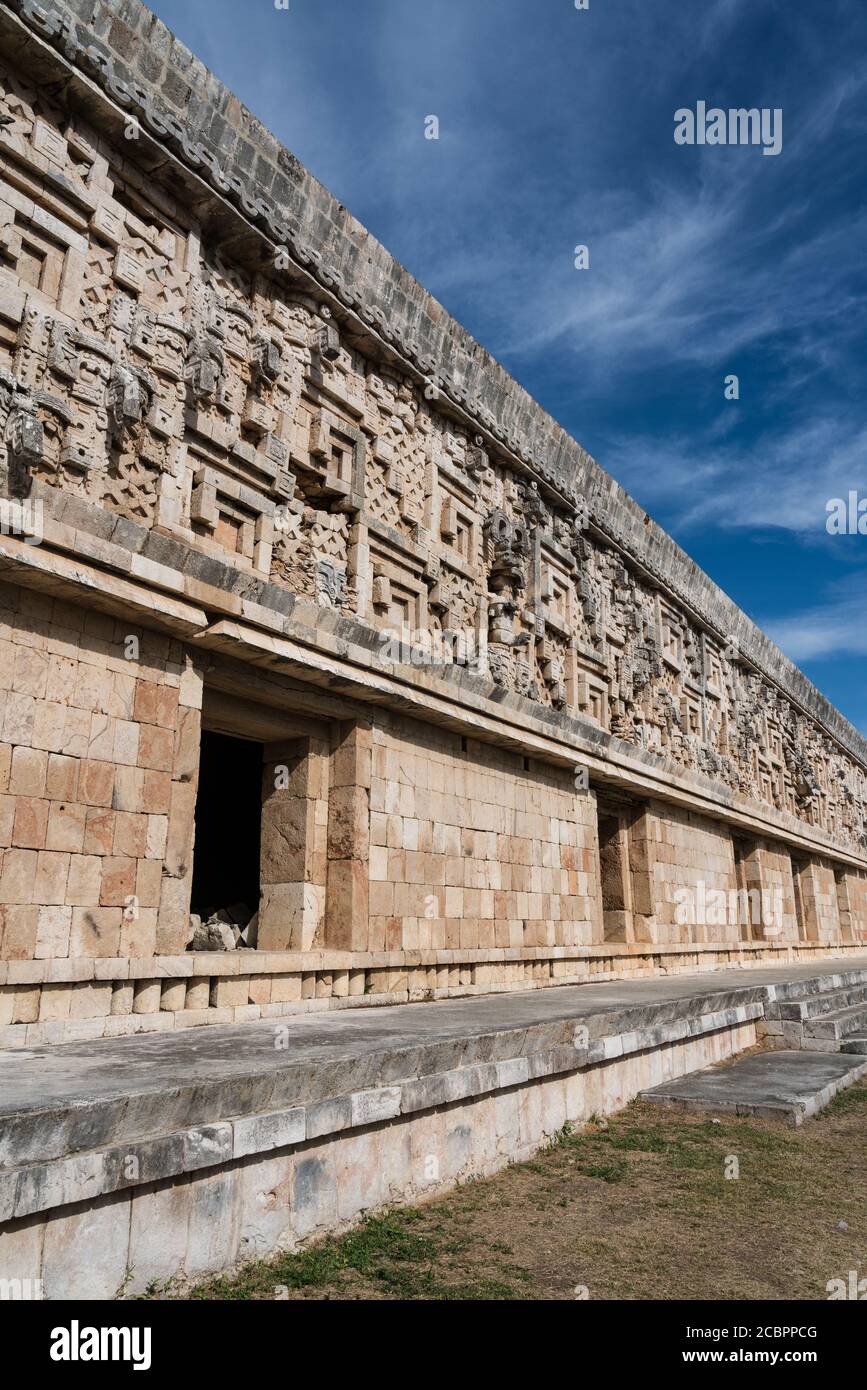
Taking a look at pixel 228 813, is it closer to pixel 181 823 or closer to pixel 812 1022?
pixel 181 823

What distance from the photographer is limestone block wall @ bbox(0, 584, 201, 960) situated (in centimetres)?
510

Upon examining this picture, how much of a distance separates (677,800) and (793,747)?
8.96 m

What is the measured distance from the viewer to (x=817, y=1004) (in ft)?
31.2

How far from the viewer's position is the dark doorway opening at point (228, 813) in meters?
10.5

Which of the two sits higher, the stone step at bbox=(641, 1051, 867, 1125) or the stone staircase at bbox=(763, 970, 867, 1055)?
the stone staircase at bbox=(763, 970, 867, 1055)

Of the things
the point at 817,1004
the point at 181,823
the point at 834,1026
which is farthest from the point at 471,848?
the point at 817,1004

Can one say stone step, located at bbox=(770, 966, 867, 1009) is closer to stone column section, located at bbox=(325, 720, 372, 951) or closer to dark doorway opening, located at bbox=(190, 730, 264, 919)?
stone column section, located at bbox=(325, 720, 372, 951)

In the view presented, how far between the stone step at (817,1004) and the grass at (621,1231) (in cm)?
340

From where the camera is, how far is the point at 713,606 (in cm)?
1722

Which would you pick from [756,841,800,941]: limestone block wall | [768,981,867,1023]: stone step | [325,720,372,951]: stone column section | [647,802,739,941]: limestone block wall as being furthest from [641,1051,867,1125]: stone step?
[756,841,800,941]: limestone block wall

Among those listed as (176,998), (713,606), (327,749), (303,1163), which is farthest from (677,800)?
(303,1163)

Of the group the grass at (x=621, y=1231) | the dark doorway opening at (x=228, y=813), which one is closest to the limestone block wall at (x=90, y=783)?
the grass at (x=621, y=1231)

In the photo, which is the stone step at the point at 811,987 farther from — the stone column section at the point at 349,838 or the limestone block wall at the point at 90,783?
the limestone block wall at the point at 90,783

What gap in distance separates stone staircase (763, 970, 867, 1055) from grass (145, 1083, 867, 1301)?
3.15 meters
